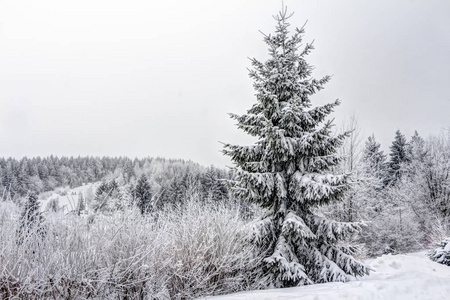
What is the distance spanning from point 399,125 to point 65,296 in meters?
44.4

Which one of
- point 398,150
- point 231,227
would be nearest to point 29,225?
point 231,227

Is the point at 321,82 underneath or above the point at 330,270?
above

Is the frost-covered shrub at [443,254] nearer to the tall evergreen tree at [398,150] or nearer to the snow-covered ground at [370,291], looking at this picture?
the snow-covered ground at [370,291]

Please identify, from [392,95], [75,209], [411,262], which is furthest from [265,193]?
[392,95]

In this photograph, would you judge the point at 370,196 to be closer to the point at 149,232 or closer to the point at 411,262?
the point at 411,262

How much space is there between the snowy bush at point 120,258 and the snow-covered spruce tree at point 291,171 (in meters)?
1.04

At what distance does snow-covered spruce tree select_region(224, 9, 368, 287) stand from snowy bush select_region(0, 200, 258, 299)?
1.04 metres

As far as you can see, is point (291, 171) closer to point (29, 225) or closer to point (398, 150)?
point (29, 225)

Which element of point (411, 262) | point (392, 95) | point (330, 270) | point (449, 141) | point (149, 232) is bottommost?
point (411, 262)

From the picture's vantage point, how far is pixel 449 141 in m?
26.2

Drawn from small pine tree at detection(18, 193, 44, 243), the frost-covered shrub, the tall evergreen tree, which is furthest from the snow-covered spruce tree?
the tall evergreen tree

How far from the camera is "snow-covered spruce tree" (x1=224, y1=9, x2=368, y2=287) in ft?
23.1

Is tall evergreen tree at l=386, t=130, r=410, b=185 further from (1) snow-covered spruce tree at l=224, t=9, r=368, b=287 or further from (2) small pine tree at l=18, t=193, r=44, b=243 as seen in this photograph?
(2) small pine tree at l=18, t=193, r=44, b=243

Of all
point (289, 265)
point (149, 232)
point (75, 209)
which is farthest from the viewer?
point (289, 265)
